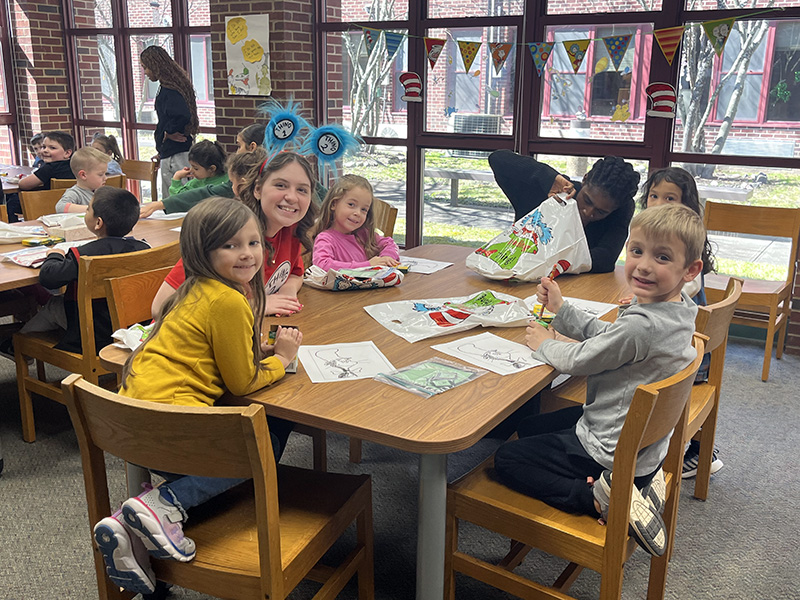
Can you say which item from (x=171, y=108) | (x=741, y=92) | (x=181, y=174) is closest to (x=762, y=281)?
(x=741, y=92)

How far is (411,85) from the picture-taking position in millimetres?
4844

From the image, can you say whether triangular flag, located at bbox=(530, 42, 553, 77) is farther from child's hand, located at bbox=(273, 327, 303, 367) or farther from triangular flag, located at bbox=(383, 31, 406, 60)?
child's hand, located at bbox=(273, 327, 303, 367)

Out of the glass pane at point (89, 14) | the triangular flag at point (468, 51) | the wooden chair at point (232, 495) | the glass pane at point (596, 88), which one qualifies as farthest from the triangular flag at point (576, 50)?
the glass pane at point (89, 14)

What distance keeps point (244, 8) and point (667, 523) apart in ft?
14.7

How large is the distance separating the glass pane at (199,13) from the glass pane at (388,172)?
6.08 feet

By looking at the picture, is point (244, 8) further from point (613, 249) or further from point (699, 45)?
point (613, 249)

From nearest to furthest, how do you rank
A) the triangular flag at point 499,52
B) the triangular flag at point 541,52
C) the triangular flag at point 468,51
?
1. the triangular flag at point 541,52
2. the triangular flag at point 499,52
3. the triangular flag at point 468,51

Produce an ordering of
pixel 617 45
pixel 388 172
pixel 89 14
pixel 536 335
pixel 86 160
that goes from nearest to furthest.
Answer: pixel 536 335, pixel 86 160, pixel 617 45, pixel 388 172, pixel 89 14

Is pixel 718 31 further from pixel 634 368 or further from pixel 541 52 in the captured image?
pixel 634 368

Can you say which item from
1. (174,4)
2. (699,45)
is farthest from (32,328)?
(174,4)

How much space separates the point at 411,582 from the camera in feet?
6.75

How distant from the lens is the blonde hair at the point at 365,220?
2609mm

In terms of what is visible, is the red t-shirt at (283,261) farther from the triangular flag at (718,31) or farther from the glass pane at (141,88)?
the glass pane at (141,88)

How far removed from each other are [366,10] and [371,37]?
22 cm
